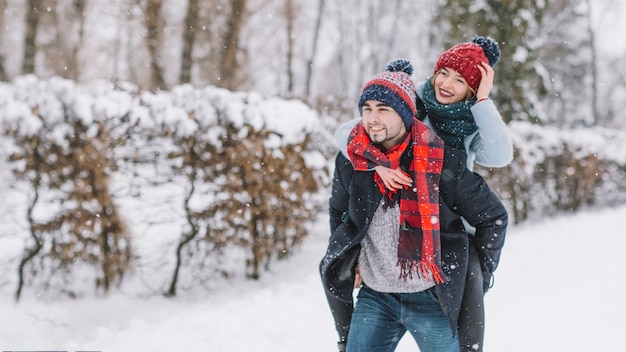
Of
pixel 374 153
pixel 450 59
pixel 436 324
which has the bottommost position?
pixel 436 324

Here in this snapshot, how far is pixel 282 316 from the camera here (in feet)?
13.7

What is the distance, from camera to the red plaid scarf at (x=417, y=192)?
1825 millimetres

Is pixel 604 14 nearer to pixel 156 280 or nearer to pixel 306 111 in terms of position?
pixel 306 111

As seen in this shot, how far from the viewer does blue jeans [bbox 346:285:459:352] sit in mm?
1965

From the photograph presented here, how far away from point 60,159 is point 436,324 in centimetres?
333

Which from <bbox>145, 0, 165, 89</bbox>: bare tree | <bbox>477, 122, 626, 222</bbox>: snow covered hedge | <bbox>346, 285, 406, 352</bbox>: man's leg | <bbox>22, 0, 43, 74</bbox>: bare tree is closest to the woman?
<bbox>346, 285, 406, 352</bbox>: man's leg

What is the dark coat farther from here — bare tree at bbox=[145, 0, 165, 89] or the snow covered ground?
bare tree at bbox=[145, 0, 165, 89]

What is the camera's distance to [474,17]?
10.5 m

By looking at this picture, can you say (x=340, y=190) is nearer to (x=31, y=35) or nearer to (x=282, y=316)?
(x=282, y=316)

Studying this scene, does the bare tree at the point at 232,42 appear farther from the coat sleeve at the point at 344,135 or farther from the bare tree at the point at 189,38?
the coat sleeve at the point at 344,135

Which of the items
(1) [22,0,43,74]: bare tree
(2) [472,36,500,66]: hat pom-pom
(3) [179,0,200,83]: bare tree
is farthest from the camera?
(1) [22,0,43,74]: bare tree

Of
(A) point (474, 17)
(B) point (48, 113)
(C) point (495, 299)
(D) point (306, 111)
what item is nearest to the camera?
(B) point (48, 113)

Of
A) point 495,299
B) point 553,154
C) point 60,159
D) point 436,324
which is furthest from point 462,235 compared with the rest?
point 553,154

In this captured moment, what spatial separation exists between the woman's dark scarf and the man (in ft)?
0.33
